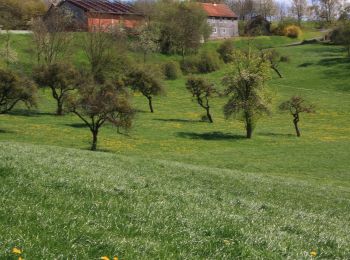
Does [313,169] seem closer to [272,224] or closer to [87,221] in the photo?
[272,224]

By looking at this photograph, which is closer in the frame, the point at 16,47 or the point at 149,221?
the point at 149,221

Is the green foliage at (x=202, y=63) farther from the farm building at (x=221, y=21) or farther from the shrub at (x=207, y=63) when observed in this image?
the farm building at (x=221, y=21)

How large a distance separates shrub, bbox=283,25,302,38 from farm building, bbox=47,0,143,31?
59.5 m

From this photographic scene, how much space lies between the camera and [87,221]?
769 centimetres

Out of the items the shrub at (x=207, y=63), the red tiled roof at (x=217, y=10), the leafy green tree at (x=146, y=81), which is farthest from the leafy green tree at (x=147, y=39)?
the red tiled roof at (x=217, y=10)

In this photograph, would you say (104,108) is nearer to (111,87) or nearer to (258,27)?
(111,87)

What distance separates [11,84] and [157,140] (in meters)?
19.3

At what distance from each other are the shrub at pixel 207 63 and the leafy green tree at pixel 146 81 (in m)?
39.4

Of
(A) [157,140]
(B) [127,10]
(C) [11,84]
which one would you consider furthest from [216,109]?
(B) [127,10]

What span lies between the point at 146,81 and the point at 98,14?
61.7 metres

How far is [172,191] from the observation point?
14273 mm

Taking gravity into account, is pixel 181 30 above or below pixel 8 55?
above

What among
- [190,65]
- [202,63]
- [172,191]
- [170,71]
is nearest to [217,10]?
[202,63]

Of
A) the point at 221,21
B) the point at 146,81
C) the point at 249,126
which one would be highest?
the point at 221,21
